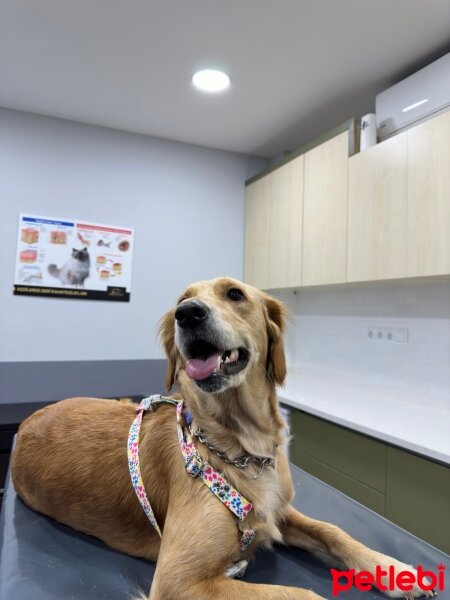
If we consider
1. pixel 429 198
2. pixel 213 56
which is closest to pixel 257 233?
pixel 213 56

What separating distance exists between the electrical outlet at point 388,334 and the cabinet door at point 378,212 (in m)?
0.39

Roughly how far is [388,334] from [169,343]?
1.66 meters

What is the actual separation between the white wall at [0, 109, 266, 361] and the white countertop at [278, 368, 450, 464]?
3.91ft

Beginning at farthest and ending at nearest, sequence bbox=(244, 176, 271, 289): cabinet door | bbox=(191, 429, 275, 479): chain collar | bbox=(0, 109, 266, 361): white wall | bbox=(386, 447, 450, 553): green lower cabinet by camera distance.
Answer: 1. bbox=(244, 176, 271, 289): cabinet door
2. bbox=(0, 109, 266, 361): white wall
3. bbox=(386, 447, 450, 553): green lower cabinet
4. bbox=(191, 429, 275, 479): chain collar

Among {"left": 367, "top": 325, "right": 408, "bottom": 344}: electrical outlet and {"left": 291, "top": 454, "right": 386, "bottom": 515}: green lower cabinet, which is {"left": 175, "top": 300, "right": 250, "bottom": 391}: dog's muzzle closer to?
{"left": 291, "top": 454, "right": 386, "bottom": 515}: green lower cabinet

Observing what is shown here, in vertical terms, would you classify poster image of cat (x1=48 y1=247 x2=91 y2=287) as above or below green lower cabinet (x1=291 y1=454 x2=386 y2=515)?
above

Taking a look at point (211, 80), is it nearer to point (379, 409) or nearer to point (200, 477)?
point (379, 409)

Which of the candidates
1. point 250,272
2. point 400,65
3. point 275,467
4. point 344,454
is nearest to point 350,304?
point 250,272

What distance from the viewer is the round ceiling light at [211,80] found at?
2035 millimetres

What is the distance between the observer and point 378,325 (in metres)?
2.32

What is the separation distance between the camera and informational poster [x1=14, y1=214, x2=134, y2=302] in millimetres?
2525

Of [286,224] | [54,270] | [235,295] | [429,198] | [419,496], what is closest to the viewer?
[235,295]

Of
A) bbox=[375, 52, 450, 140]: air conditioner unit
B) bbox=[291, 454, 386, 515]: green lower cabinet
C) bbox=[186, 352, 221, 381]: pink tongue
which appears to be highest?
bbox=[375, 52, 450, 140]: air conditioner unit

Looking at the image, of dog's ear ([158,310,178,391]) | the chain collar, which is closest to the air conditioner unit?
dog's ear ([158,310,178,391])
